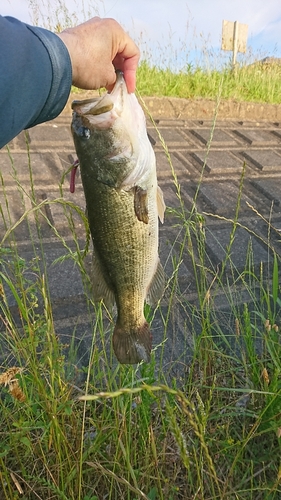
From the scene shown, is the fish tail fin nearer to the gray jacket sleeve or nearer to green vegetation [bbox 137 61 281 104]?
the gray jacket sleeve

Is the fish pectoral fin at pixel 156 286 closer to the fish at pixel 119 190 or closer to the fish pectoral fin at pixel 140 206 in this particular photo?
the fish at pixel 119 190

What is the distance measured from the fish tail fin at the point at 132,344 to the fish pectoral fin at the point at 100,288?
0.33 feet

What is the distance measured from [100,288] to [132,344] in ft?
0.71

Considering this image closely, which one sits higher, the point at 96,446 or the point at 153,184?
the point at 153,184

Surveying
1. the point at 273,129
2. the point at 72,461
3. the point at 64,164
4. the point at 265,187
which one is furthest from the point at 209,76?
the point at 72,461

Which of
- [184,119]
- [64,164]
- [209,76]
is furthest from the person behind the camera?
[209,76]

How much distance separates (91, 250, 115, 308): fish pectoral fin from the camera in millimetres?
1482

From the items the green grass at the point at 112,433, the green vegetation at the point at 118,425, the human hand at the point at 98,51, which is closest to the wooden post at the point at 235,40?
the green vegetation at the point at 118,425

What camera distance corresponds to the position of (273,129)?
5984 millimetres

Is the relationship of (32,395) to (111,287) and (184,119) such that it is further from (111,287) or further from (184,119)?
(184,119)

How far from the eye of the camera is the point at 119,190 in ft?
4.44

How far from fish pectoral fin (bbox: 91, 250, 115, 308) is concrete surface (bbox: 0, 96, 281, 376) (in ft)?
0.87

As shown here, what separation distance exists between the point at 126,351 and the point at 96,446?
0.35m

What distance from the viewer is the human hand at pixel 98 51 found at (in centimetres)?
152
